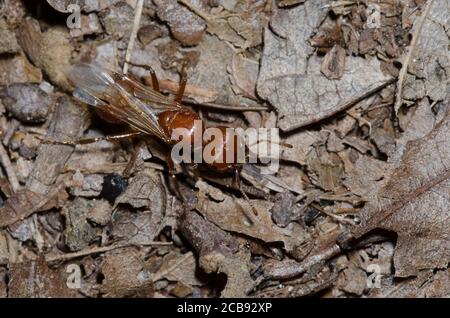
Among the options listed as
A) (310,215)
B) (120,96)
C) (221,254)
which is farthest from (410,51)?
(120,96)

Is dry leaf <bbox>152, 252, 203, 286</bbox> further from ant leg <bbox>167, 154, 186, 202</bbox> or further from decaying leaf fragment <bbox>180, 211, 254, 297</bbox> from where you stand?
ant leg <bbox>167, 154, 186, 202</bbox>

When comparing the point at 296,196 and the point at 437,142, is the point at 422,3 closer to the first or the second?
the point at 437,142

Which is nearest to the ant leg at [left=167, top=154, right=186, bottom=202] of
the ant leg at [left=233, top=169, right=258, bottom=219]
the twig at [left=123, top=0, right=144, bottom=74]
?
the ant leg at [left=233, top=169, right=258, bottom=219]

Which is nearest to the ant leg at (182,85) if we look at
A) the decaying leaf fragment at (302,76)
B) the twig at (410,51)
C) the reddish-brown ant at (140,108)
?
the reddish-brown ant at (140,108)

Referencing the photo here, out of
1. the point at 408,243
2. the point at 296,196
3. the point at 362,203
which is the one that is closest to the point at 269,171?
the point at 296,196

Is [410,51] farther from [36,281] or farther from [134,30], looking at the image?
[36,281]

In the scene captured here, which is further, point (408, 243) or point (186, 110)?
point (186, 110)

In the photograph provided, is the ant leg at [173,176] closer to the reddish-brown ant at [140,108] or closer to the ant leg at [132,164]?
the reddish-brown ant at [140,108]
